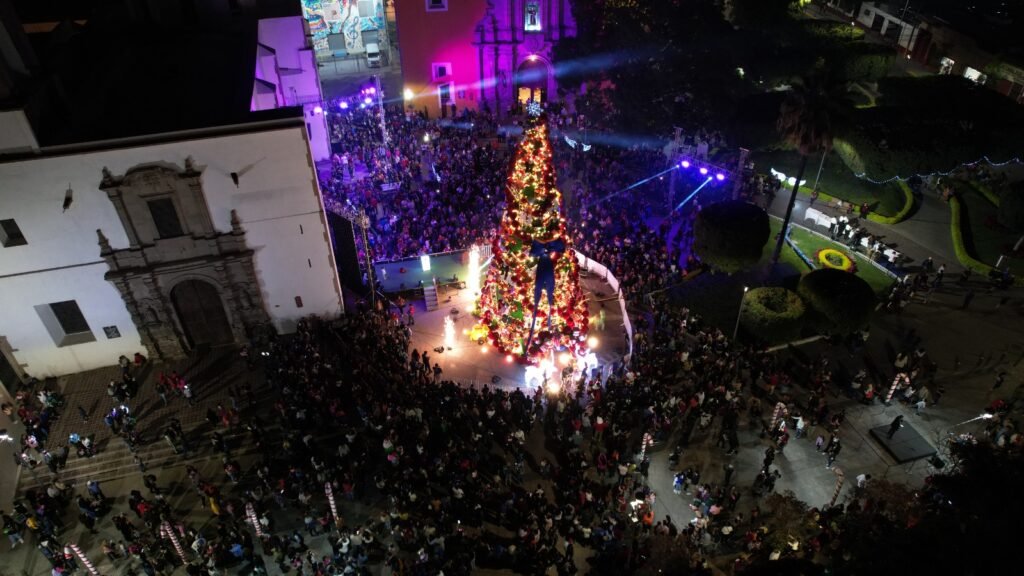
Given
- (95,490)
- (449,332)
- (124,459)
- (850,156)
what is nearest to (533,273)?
(449,332)

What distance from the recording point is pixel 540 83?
143 feet

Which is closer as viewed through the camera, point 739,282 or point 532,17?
point 739,282

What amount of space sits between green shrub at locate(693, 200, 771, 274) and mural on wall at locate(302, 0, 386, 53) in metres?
34.5

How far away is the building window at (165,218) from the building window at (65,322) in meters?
4.22

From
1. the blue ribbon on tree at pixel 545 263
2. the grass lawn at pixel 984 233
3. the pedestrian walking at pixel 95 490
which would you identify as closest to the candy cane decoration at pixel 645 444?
the blue ribbon on tree at pixel 545 263

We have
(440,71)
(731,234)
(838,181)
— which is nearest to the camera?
(731,234)

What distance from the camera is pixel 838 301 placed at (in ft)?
78.9

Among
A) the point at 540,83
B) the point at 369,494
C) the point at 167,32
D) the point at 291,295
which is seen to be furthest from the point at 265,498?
the point at 540,83

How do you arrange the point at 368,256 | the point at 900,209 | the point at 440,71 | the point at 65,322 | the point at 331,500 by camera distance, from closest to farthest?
the point at 331,500
the point at 65,322
the point at 368,256
the point at 900,209
the point at 440,71

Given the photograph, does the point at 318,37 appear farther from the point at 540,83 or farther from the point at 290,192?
the point at 290,192

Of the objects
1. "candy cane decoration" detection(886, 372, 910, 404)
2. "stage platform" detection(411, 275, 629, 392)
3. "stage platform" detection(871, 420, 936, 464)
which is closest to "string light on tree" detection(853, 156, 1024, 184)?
"candy cane decoration" detection(886, 372, 910, 404)

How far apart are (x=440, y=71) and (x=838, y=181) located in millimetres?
25258

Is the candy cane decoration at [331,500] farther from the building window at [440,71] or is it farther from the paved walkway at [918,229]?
the building window at [440,71]

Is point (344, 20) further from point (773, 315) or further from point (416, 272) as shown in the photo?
point (773, 315)
